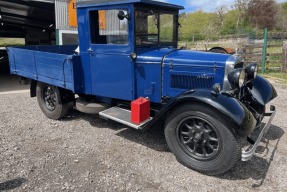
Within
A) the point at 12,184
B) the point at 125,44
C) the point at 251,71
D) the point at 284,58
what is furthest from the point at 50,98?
the point at 284,58

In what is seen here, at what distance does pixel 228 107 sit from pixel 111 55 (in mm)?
2028

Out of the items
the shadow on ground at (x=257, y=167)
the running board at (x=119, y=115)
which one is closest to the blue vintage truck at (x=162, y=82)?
the running board at (x=119, y=115)

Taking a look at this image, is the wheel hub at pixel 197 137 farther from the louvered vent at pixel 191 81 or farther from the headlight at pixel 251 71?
the headlight at pixel 251 71

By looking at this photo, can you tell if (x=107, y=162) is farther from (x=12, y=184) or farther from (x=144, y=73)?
(x=144, y=73)

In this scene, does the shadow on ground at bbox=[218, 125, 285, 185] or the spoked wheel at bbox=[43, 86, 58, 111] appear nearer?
the shadow on ground at bbox=[218, 125, 285, 185]

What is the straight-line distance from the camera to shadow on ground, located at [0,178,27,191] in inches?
124

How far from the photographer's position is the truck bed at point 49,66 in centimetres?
469

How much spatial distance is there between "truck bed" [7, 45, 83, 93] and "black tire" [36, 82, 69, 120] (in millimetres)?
233

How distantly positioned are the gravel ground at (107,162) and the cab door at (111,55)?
0.83m

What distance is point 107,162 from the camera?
149 inches

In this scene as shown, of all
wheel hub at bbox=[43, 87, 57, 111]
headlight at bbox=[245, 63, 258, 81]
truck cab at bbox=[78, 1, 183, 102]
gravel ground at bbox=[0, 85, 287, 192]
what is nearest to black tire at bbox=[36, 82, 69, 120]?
wheel hub at bbox=[43, 87, 57, 111]

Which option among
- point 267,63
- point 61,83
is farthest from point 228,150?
point 267,63

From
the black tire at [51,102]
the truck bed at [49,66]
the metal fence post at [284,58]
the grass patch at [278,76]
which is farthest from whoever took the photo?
the metal fence post at [284,58]

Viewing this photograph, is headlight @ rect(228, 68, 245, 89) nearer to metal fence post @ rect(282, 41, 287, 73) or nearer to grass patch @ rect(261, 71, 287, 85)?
grass patch @ rect(261, 71, 287, 85)
